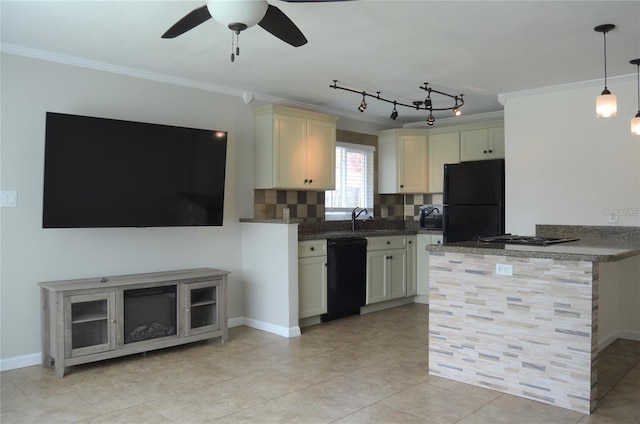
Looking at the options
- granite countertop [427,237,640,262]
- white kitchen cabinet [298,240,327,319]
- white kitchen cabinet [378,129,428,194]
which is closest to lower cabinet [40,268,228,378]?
white kitchen cabinet [298,240,327,319]

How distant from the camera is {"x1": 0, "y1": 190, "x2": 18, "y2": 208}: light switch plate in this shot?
3588mm

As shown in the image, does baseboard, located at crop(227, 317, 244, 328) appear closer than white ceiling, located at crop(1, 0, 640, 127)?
No

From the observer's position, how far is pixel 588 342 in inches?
114

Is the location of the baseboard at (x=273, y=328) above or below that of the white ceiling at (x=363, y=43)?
below

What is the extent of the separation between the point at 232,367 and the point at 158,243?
138 cm

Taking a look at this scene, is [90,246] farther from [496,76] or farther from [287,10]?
[496,76]

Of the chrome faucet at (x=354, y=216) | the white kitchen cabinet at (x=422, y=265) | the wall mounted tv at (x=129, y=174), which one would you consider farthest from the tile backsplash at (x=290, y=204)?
the white kitchen cabinet at (x=422, y=265)

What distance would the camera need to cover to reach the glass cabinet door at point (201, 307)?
414 cm

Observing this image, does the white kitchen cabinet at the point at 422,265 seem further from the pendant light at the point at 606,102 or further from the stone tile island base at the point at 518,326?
the pendant light at the point at 606,102

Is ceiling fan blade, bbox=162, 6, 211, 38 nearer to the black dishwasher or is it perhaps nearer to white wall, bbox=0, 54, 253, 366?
white wall, bbox=0, 54, 253, 366

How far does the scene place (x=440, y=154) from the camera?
638cm

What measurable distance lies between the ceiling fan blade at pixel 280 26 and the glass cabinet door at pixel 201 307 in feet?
7.71

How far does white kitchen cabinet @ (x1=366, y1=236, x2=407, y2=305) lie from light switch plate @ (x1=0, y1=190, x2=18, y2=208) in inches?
133

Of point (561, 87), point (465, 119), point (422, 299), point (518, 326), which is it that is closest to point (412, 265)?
point (422, 299)
